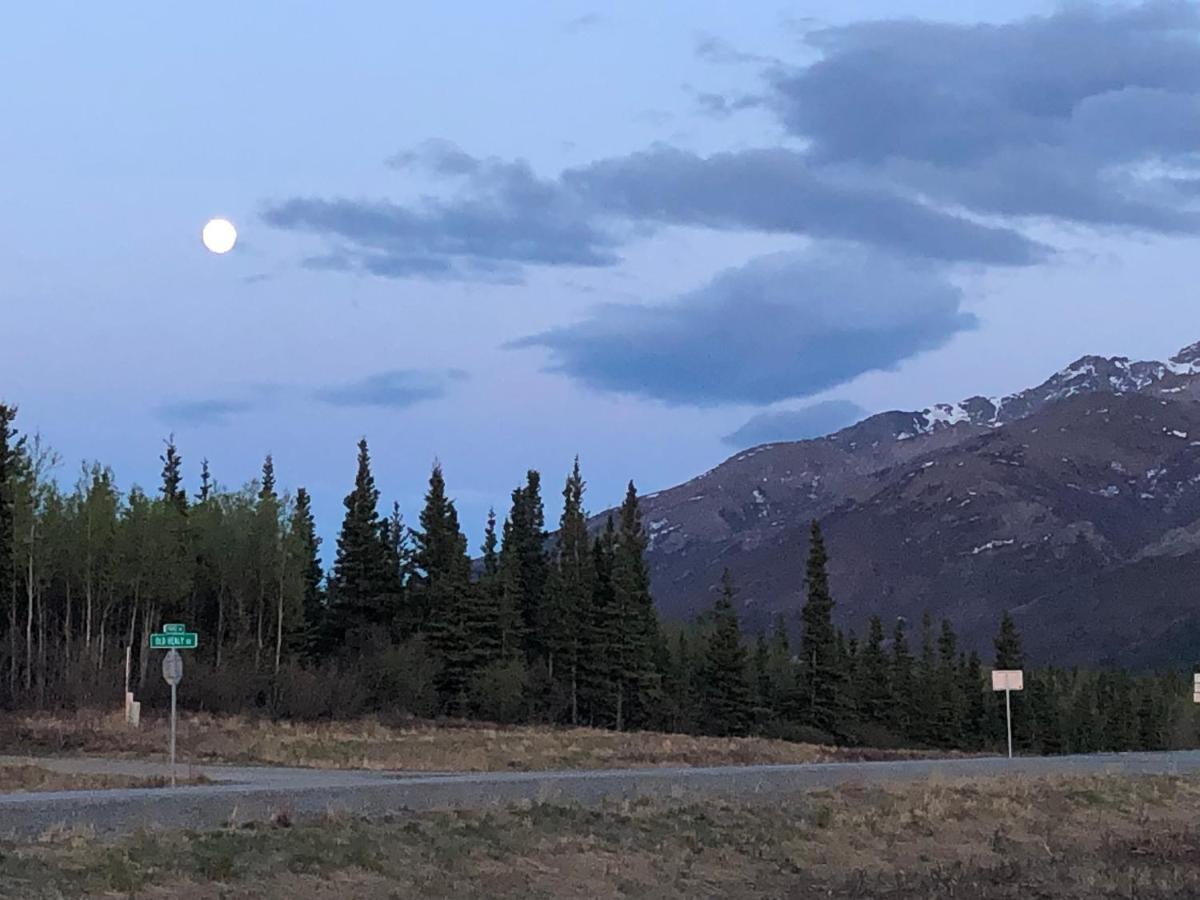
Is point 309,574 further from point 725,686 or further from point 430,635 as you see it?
point 725,686

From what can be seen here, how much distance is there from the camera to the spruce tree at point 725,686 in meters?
99.6

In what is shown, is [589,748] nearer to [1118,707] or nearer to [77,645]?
[77,645]

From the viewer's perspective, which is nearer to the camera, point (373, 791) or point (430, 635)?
point (373, 791)

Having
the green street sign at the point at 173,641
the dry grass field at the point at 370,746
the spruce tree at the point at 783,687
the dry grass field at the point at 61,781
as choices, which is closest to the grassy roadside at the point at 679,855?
the green street sign at the point at 173,641

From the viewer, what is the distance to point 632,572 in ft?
335

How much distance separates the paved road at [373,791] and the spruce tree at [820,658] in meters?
63.7

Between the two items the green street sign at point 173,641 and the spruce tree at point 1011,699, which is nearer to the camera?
the green street sign at point 173,641

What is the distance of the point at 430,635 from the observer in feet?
290

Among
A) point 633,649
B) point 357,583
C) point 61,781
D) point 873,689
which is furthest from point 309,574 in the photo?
point 61,781

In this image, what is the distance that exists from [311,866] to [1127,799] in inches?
730

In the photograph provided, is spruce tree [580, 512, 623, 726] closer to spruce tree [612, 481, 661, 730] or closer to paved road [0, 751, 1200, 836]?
spruce tree [612, 481, 661, 730]

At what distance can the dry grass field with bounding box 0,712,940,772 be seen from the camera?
45781 millimetres

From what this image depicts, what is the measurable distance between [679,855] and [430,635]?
219 feet

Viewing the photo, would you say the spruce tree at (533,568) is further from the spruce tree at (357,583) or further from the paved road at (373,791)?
the paved road at (373,791)
